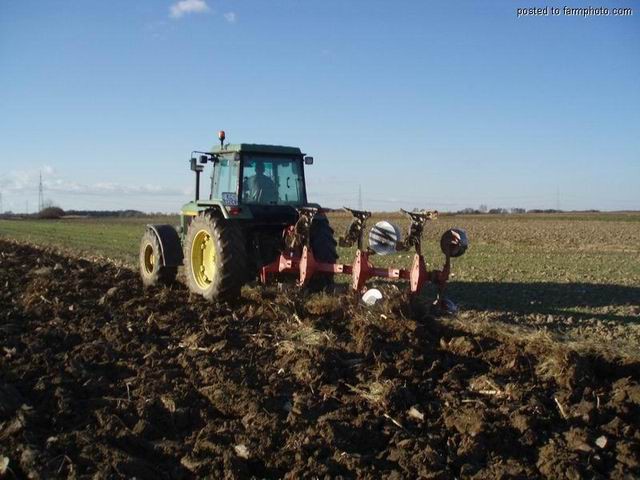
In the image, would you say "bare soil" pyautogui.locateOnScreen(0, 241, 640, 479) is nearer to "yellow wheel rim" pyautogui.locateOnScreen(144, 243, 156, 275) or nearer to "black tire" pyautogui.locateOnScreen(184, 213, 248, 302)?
"black tire" pyautogui.locateOnScreen(184, 213, 248, 302)

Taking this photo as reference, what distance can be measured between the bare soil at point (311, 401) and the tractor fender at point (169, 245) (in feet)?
8.47

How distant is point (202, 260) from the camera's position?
898 cm

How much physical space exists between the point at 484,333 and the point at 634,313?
13.3ft

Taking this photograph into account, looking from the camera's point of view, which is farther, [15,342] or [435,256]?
[435,256]

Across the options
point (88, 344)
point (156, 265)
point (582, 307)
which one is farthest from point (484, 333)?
point (156, 265)

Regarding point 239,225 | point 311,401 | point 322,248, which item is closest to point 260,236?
point 239,225

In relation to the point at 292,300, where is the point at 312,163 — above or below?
above

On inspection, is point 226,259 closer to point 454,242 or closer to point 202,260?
point 202,260

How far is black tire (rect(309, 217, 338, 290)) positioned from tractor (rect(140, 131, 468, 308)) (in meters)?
0.01

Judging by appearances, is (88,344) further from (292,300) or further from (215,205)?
(215,205)

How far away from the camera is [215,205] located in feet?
29.5

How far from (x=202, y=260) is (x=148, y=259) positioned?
67.0 inches

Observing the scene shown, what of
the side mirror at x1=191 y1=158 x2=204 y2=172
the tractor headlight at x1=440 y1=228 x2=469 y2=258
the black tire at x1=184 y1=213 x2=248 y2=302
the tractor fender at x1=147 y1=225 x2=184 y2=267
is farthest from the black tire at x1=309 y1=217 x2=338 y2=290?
the tractor fender at x1=147 y1=225 x2=184 y2=267

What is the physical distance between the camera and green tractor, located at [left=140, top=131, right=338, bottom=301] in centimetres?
798
